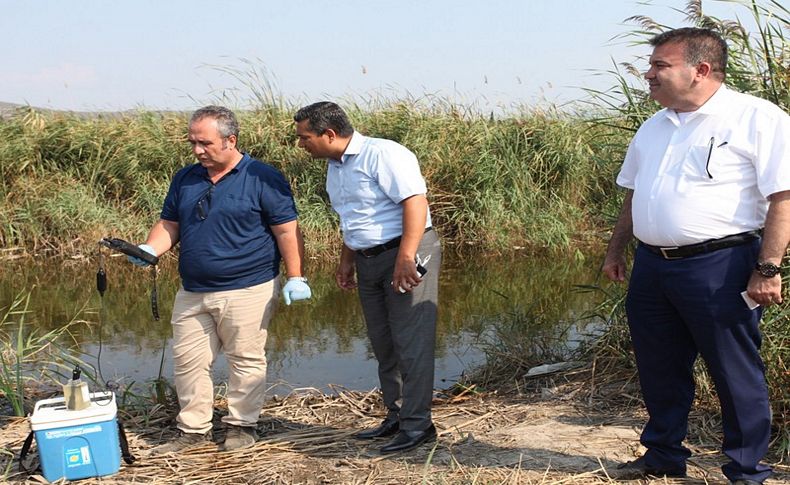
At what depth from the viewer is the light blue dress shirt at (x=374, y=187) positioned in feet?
10.9

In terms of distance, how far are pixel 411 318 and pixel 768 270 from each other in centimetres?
143

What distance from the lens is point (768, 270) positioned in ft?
8.33

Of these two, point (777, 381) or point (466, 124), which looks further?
point (466, 124)

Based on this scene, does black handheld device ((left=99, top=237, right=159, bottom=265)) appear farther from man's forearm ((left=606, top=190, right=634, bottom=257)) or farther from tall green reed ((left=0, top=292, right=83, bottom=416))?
man's forearm ((left=606, top=190, right=634, bottom=257))

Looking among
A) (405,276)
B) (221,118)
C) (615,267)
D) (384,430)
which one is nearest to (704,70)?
(615,267)

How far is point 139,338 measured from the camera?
6234mm

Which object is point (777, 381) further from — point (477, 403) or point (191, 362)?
point (191, 362)

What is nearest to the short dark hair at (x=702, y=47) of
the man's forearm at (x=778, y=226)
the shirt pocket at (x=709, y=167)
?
the shirt pocket at (x=709, y=167)

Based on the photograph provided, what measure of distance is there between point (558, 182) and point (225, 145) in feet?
22.7

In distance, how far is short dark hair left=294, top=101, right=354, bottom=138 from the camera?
11.1ft

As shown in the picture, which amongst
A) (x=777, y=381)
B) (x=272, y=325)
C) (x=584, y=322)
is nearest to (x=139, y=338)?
(x=272, y=325)

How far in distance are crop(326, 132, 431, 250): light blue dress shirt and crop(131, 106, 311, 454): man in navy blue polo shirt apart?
0.33 m

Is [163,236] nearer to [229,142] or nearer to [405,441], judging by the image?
[229,142]

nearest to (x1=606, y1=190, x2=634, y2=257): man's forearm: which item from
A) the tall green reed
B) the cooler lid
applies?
the cooler lid
